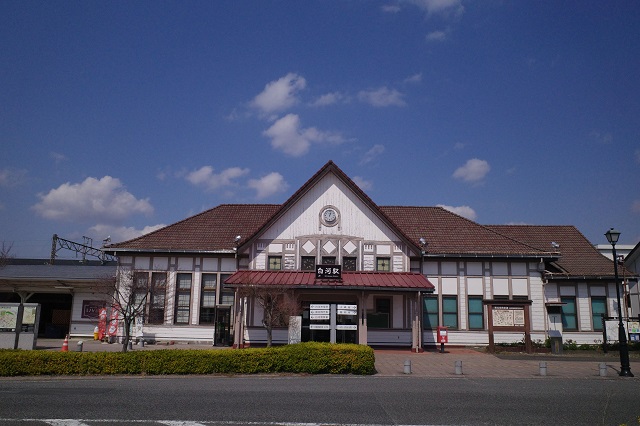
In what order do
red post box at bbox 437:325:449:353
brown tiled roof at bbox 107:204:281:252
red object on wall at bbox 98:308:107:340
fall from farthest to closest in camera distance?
red object on wall at bbox 98:308:107:340, brown tiled roof at bbox 107:204:281:252, red post box at bbox 437:325:449:353

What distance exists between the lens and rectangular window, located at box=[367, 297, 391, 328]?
917 inches

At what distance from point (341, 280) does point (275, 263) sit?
3.61 metres

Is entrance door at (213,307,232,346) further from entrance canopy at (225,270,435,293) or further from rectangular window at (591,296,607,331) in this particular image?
rectangular window at (591,296,607,331)

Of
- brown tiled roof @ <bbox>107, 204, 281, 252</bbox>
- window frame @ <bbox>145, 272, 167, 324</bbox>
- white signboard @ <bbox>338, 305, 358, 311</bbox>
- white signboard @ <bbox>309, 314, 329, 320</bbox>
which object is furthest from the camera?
brown tiled roof @ <bbox>107, 204, 281, 252</bbox>

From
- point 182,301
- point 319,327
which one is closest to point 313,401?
point 319,327

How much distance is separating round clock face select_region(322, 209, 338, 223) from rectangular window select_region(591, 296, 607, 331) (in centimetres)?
1335

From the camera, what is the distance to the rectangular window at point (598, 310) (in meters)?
24.2

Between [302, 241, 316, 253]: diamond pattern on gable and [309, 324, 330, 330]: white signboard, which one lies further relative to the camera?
[302, 241, 316, 253]: diamond pattern on gable

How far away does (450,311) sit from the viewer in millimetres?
24328

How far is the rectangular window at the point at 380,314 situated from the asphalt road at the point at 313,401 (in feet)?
28.0

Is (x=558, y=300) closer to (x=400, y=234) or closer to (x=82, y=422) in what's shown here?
(x=400, y=234)

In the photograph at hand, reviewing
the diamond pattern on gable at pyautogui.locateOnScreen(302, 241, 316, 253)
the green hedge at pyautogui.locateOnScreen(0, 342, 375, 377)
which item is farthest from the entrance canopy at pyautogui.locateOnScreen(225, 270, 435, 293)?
the green hedge at pyautogui.locateOnScreen(0, 342, 375, 377)

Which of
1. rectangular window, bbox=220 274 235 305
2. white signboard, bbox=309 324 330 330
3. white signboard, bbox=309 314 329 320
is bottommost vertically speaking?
white signboard, bbox=309 324 330 330

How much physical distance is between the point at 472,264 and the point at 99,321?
64.1 feet
